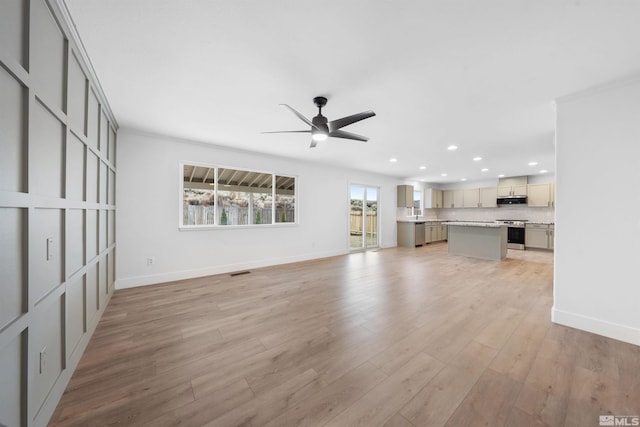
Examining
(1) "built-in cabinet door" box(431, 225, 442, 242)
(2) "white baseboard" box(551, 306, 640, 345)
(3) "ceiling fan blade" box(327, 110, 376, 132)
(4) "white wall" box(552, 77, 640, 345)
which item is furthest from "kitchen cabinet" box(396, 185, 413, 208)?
(3) "ceiling fan blade" box(327, 110, 376, 132)

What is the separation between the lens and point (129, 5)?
1.47 meters

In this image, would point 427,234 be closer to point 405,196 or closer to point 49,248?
point 405,196

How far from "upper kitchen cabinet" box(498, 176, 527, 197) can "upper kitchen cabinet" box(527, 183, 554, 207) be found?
173 millimetres

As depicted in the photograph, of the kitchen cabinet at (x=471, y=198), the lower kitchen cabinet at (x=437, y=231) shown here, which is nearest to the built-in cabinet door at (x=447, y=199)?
the kitchen cabinet at (x=471, y=198)

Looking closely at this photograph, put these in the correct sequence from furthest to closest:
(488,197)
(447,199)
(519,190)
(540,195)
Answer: (447,199) → (488,197) → (519,190) → (540,195)

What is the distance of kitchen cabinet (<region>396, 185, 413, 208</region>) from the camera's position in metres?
8.30

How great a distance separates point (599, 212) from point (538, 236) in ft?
20.7

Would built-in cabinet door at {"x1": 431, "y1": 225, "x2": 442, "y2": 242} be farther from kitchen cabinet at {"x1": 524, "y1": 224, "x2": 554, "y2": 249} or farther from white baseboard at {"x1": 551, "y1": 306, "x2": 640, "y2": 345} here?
white baseboard at {"x1": 551, "y1": 306, "x2": 640, "y2": 345}

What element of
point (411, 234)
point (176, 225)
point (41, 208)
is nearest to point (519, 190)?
point (411, 234)

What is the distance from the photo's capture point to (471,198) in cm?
888

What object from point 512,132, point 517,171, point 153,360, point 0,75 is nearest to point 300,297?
point 153,360

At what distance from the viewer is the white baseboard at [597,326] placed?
2.15 meters

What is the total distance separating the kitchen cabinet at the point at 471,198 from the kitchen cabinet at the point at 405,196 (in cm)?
239

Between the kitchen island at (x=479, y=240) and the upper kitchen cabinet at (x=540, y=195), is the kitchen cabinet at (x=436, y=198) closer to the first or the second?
the upper kitchen cabinet at (x=540, y=195)
